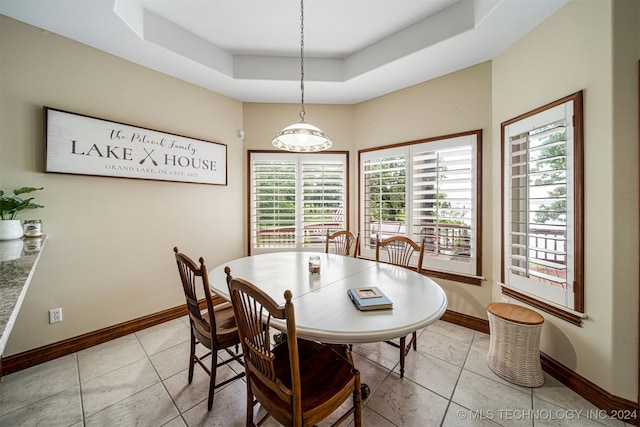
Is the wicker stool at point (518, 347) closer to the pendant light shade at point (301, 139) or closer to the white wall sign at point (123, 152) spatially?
the pendant light shade at point (301, 139)

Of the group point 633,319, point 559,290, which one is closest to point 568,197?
point 559,290

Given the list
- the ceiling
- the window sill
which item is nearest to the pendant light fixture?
the ceiling

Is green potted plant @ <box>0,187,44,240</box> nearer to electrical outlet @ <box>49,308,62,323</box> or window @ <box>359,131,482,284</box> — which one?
electrical outlet @ <box>49,308,62,323</box>

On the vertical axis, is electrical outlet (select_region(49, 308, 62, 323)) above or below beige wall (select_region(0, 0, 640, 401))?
below

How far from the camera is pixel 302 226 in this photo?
11.8ft

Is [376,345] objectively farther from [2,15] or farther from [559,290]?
[2,15]

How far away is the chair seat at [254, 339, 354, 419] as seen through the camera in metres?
1.16

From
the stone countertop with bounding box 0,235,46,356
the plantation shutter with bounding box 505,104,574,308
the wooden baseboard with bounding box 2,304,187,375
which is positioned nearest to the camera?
the stone countertop with bounding box 0,235,46,356

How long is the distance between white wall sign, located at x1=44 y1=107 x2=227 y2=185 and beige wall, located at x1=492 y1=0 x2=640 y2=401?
3.55 meters

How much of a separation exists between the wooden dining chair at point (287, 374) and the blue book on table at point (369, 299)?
12.5 inches

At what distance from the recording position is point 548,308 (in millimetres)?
1975

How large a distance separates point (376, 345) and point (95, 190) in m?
3.07

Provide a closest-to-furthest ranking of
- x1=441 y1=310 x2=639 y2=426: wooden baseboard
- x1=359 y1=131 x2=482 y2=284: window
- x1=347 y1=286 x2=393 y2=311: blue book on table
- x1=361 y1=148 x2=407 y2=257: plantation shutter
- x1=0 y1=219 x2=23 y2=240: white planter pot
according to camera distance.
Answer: x1=347 y1=286 x2=393 y2=311: blue book on table < x1=441 y1=310 x2=639 y2=426: wooden baseboard < x1=0 y1=219 x2=23 y2=240: white planter pot < x1=359 y1=131 x2=482 y2=284: window < x1=361 y1=148 x2=407 y2=257: plantation shutter

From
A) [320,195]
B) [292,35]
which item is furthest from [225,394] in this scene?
[292,35]
